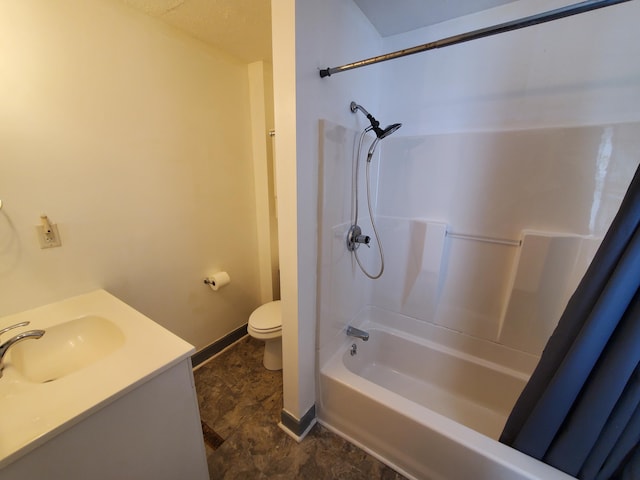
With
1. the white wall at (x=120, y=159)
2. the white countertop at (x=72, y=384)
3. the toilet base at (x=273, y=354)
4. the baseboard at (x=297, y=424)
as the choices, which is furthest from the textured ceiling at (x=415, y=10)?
the baseboard at (x=297, y=424)

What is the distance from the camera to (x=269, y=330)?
66.1 inches

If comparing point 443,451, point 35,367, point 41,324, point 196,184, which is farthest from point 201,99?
point 443,451

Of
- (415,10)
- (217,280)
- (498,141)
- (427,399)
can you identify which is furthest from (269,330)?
(415,10)

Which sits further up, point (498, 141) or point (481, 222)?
point (498, 141)

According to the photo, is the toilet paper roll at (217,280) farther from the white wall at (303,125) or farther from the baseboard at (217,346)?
the white wall at (303,125)

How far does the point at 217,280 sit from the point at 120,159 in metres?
0.95

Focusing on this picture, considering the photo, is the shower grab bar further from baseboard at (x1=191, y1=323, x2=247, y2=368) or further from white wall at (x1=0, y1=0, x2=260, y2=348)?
baseboard at (x1=191, y1=323, x2=247, y2=368)

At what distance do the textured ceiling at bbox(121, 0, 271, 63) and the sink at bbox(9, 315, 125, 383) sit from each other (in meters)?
1.57

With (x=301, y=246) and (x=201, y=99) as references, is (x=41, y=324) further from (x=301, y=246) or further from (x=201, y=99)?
(x=201, y=99)

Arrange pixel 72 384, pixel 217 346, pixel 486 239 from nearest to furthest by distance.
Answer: pixel 72 384 → pixel 486 239 → pixel 217 346

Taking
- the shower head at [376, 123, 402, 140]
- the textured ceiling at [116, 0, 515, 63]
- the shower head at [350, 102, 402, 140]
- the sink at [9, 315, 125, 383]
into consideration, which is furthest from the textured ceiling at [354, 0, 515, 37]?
the sink at [9, 315, 125, 383]

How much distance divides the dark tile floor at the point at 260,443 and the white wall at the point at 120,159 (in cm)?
45

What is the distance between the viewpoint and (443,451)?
105 cm

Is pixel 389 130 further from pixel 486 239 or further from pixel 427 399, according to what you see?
pixel 427 399
